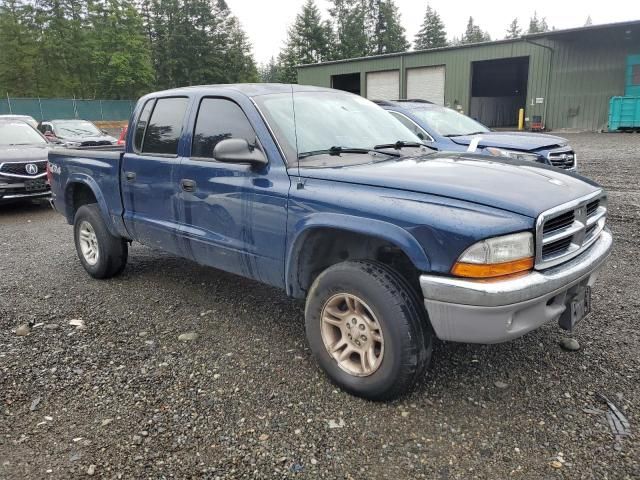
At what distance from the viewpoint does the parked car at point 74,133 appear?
14562 millimetres

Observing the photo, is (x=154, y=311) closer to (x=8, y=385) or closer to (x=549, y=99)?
(x=8, y=385)

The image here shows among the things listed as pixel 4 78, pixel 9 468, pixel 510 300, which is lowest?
pixel 9 468

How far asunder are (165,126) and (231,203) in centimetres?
127

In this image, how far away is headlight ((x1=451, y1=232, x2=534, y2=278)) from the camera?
2.48 m

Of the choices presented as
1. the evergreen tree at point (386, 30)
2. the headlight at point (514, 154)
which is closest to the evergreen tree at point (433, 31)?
the evergreen tree at point (386, 30)

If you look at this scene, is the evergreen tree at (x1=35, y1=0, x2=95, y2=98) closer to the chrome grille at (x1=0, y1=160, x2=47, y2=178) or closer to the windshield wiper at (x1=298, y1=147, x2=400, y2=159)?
the chrome grille at (x1=0, y1=160, x2=47, y2=178)

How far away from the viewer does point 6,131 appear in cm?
1030

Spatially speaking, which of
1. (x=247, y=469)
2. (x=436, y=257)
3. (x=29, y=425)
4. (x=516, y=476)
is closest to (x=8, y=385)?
(x=29, y=425)

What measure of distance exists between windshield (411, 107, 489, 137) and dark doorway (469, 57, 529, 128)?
2697 centimetres

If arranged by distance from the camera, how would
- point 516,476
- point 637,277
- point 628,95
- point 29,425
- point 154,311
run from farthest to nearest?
1. point 628,95
2. point 637,277
3. point 154,311
4. point 29,425
5. point 516,476

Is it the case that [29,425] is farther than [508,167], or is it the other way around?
[508,167]

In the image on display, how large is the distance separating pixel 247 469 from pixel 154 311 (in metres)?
2.36

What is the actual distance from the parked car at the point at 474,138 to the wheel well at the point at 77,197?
4610 millimetres

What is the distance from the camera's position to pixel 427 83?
29344 millimetres
